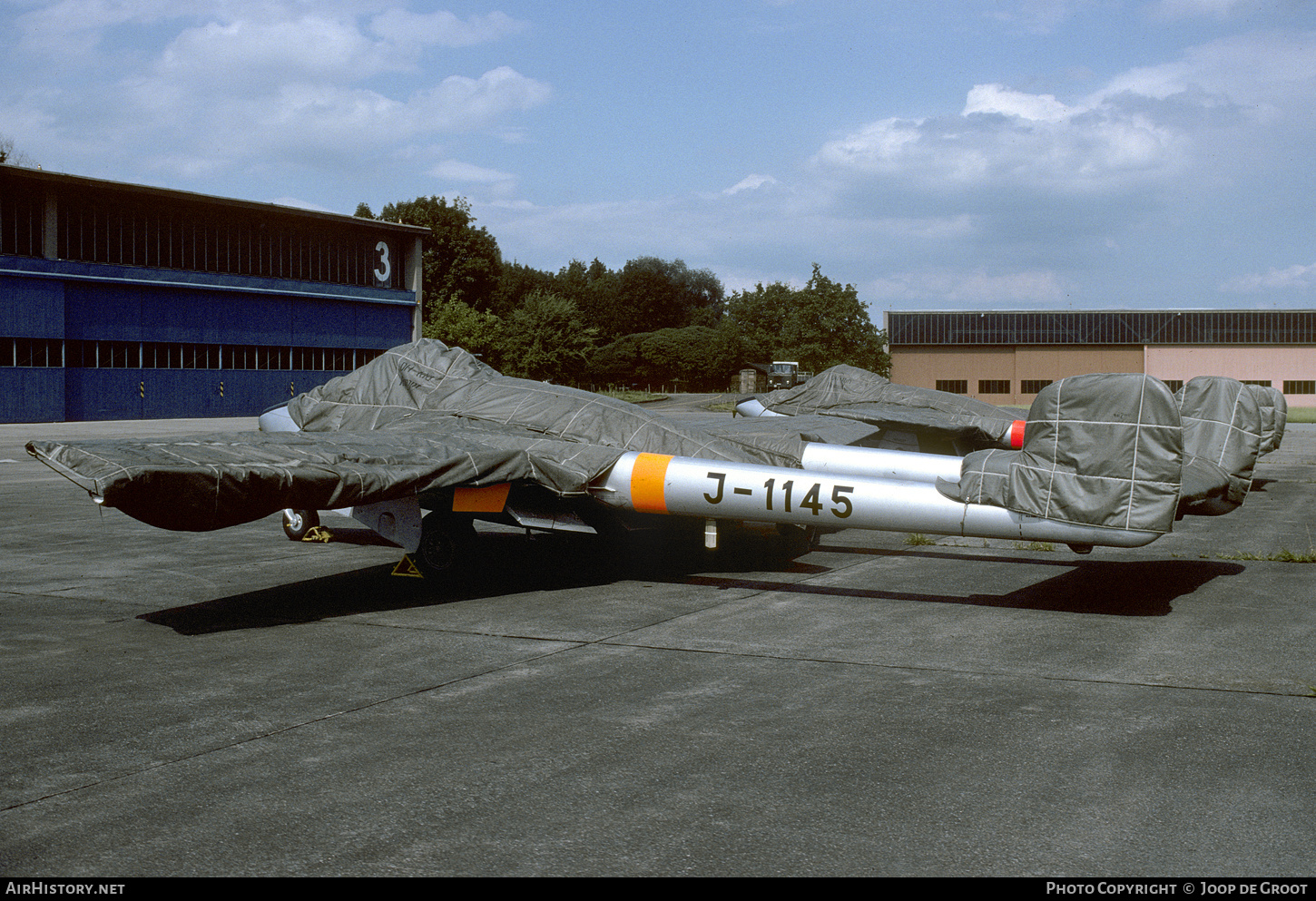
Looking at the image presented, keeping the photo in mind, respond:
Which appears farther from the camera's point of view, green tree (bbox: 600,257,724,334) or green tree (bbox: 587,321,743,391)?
green tree (bbox: 600,257,724,334)

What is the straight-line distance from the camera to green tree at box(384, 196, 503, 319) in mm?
82938

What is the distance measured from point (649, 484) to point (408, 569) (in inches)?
125

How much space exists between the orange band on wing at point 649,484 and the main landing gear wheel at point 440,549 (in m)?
2.32

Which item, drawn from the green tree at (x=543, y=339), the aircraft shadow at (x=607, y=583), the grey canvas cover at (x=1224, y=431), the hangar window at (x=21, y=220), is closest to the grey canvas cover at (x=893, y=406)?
the aircraft shadow at (x=607, y=583)

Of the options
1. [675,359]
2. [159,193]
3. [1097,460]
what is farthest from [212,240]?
[675,359]

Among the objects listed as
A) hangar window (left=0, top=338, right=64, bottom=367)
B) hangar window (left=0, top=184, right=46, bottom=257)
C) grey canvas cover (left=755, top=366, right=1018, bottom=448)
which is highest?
hangar window (left=0, top=184, right=46, bottom=257)

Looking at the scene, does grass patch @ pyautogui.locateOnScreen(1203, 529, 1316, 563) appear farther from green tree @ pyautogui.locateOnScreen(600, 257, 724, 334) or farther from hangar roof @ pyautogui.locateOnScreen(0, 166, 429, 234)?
green tree @ pyautogui.locateOnScreen(600, 257, 724, 334)

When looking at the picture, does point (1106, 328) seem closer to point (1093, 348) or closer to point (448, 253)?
point (1093, 348)

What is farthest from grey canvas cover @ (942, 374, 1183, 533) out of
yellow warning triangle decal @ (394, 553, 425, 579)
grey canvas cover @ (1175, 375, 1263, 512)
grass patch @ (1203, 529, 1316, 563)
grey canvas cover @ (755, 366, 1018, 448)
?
grey canvas cover @ (755, 366, 1018, 448)

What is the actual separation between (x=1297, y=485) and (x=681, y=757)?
2308 centimetres

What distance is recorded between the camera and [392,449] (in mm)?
10500

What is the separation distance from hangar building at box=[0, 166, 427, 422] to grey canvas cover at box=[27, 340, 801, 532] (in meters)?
37.8

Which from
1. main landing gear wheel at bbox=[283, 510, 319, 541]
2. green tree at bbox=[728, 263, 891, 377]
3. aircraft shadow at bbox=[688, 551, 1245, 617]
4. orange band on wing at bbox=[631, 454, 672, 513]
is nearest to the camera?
aircraft shadow at bbox=[688, 551, 1245, 617]

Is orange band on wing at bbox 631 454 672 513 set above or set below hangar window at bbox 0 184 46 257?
below
